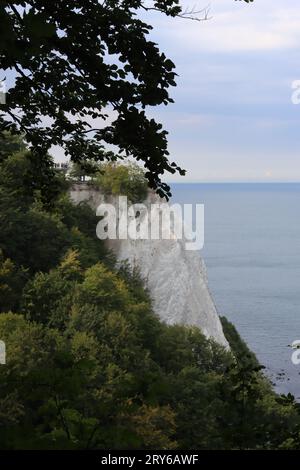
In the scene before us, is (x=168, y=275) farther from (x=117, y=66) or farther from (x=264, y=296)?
(x=264, y=296)

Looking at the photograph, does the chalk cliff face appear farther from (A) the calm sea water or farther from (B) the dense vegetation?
(A) the calm sea water

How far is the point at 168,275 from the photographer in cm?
6244

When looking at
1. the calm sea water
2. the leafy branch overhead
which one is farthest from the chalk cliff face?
the leafy branch overhead

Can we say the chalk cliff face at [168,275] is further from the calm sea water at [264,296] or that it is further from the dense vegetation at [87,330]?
the calm sea water at [264,296]

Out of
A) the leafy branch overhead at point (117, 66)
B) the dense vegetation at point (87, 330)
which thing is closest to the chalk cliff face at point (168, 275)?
the dense vegetation at point (87, 330)

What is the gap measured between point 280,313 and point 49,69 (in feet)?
382

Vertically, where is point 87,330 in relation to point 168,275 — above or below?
below

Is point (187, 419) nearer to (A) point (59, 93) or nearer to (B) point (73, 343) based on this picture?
(B) point (73, 343)

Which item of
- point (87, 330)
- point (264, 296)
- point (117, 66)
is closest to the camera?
point (117, 66)

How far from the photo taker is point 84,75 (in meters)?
10.8

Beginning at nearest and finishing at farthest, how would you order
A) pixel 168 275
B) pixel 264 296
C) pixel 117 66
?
pixel 117 66 < pixel 168 275 < pixel 264 296

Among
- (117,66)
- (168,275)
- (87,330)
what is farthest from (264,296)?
(117,66)

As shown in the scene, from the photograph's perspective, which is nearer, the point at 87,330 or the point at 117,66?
the point at 117,66

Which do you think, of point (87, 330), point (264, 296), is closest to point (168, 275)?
point (87, 330)
